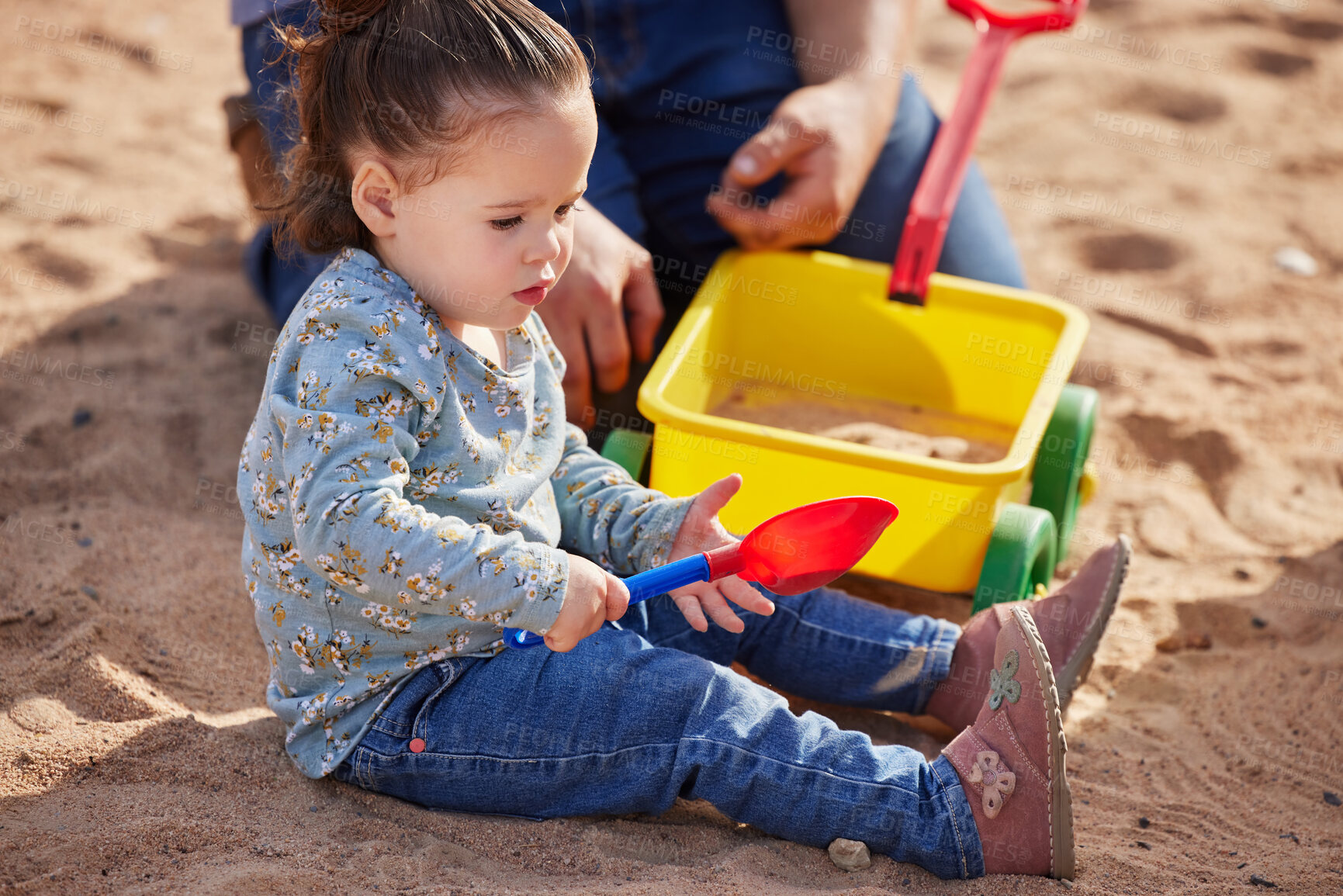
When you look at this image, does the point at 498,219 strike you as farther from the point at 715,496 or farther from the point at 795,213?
the point at 795,213

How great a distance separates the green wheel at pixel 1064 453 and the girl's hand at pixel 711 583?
1.85 ft

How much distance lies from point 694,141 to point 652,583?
1.12 meters

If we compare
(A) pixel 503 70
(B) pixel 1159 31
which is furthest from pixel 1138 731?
(B) pixel 1159 31

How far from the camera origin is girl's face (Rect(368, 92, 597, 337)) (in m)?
1.02

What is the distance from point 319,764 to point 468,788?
15 centimetres

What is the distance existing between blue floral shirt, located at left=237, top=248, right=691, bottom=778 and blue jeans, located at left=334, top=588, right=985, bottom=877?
43mm
